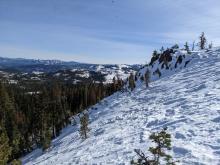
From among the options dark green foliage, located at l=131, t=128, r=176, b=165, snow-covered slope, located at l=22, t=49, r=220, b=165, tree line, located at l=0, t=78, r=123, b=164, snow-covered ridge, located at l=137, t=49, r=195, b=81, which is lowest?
tree line, located at l=0, t=78, r=123, b=164

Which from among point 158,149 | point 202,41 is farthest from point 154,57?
point 158,149

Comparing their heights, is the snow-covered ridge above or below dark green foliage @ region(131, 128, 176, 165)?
above

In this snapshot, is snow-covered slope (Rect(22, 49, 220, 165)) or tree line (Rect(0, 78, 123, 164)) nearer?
snow-covered slope (Rect(22, 49, 220, 165))

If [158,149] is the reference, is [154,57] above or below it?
above

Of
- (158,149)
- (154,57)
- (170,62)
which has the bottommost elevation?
(158,149)

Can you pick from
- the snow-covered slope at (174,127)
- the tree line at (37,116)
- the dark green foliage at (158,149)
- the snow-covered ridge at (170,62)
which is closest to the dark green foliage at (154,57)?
the snow-covered ridge at (170,62)

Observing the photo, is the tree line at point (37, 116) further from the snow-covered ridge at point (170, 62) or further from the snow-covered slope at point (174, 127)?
the snow-covered slope at point (174, 127)

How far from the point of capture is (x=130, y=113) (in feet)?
142

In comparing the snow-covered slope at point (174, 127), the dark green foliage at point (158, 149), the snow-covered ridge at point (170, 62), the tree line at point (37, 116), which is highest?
the snow-covered ridge at point (170, 62)

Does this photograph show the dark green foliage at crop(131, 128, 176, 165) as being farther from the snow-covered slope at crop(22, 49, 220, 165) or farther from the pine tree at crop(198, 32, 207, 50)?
the pine tree at crop(198, 32, 207, 50)

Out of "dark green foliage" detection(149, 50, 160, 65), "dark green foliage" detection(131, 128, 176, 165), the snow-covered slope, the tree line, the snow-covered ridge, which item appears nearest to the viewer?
"dark green foliage" detection(131, 128, 176, 165)

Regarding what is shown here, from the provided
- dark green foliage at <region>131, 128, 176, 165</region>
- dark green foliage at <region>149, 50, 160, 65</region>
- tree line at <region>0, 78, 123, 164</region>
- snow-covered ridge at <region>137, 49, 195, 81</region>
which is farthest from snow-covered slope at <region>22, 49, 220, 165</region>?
tree line at <region>0, 78, 123, 164</region>

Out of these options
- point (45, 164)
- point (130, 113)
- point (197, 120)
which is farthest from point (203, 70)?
point (45, 164)

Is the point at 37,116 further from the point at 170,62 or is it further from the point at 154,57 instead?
the point at 170,62
